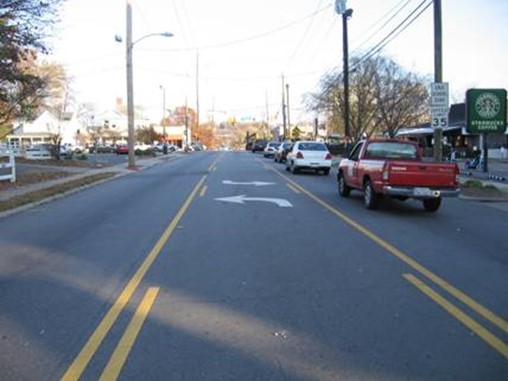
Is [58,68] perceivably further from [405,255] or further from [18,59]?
[405,255]

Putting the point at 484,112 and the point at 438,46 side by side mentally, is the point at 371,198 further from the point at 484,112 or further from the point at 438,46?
the point at 484,112

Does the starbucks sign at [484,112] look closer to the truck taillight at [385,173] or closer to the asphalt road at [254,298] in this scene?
the truck taillight at [385,173]

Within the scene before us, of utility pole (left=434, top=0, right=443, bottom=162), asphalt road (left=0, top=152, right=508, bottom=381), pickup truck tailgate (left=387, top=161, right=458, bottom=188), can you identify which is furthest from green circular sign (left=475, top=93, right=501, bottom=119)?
asphalt road (left=0, top=152, right=508, bottom=381)

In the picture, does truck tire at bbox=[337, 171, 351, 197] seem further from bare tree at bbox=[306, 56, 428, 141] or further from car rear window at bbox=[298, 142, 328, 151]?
bare tree at bbox=[306, 56, 428, 141]

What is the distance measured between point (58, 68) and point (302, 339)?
4559 cm

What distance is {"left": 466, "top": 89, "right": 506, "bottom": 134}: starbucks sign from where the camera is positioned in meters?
25.9

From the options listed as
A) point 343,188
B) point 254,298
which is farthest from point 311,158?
point 254,298

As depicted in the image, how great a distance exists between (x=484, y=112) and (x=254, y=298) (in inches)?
826

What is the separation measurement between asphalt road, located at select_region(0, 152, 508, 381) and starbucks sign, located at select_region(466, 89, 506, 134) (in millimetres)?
12780

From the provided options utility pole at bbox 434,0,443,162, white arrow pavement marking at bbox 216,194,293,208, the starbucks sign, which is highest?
utility pole at bbox 434,0,443,162

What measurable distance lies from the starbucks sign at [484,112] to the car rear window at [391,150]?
9.27 m

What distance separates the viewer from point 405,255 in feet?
32.5

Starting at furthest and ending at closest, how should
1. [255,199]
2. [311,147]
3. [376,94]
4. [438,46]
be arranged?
[376,94]
[311,147]
[438,46]
[255,199]

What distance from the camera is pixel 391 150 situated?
17.4 m
